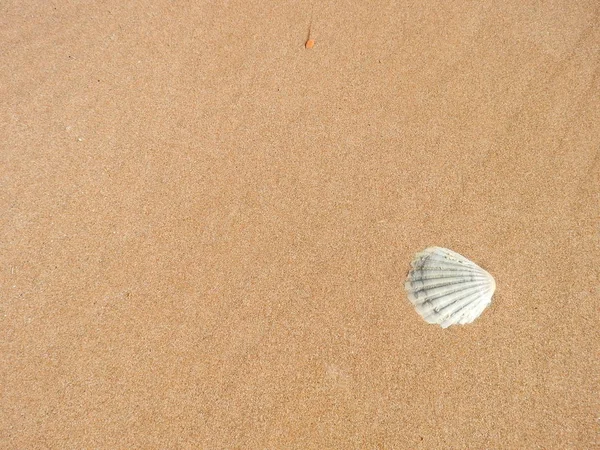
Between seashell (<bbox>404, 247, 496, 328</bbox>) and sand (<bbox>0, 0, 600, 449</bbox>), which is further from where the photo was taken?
seashell (<bbox>404, 247, 496, 328</bbox>)

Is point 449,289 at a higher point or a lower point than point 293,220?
lower

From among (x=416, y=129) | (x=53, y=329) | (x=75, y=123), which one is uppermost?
(x=75, y=123)

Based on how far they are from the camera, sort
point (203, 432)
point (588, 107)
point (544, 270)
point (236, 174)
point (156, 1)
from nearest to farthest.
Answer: point (203, 432)
point (544, 270)
point (236, 174)
point (588, 107)
point (156, 1)

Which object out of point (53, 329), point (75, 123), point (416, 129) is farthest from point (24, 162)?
point (416, 129)

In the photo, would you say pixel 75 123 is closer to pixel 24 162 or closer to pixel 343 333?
pixel 24 162
